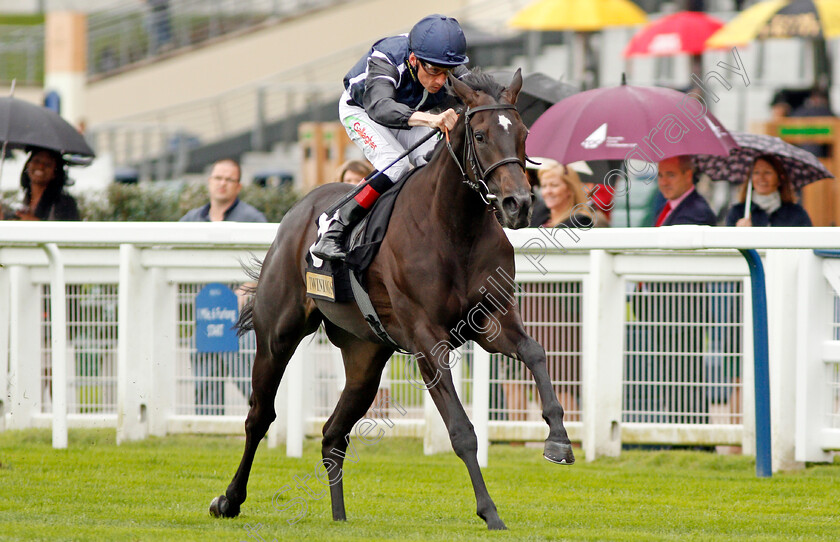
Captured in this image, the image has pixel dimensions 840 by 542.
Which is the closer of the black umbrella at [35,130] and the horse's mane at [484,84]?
the horse's mane at [484,84]

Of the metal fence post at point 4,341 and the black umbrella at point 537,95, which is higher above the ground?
the black umbrella at point 537,95

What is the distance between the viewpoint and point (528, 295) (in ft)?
24.0

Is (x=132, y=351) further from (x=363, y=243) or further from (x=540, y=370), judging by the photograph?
(x=540, y=370)

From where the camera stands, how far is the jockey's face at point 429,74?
530 centimetres

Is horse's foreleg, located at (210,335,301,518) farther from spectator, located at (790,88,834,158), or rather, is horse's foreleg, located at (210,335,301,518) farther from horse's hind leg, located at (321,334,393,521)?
spectator, located at (790,88,834,158)

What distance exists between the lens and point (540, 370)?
4773 millimetres

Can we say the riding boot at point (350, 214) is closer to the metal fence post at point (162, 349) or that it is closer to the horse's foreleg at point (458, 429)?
the horse's foreleg at point (458, 429)

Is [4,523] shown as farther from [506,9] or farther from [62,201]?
[506,9]

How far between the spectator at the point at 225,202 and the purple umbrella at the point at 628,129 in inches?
73.5

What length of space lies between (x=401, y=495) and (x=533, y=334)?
1558 mm

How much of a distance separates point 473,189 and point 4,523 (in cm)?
A: 228

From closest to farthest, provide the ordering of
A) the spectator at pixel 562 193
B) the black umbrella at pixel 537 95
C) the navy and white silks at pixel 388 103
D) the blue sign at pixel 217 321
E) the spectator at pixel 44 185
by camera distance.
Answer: the navy and white silks at pixel 388 103, the blue sign at pixel 217 321, the spectator at pixel 562 193, the spectator at pixel 44 185, the black umbrella at pixel 537 95

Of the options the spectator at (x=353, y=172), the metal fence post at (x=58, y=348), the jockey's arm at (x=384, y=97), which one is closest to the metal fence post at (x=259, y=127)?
the spectator at (x=353, y=172)

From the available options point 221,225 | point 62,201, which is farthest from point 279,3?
point 221,225
